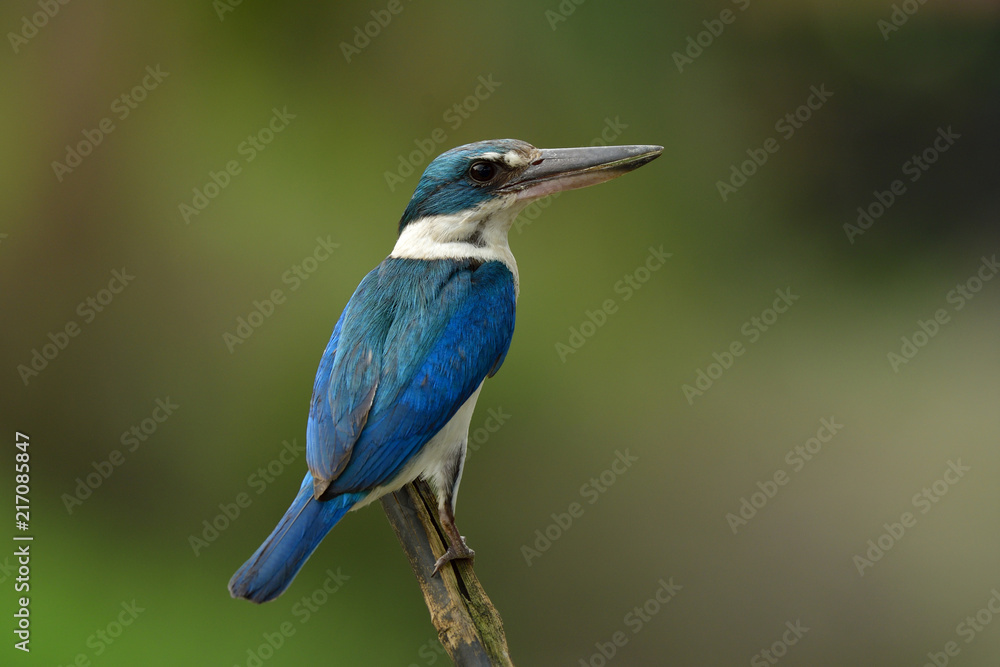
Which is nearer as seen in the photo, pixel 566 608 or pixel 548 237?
pixel 566 608

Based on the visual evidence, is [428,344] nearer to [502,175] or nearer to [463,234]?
[463,234]

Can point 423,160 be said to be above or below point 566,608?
above

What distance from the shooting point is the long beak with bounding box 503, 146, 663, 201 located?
6.48 ft

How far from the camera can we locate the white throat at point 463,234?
2.01 metres

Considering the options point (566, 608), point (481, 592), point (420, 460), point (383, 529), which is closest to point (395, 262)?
point (420, 460)

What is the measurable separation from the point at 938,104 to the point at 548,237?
6.66 ft

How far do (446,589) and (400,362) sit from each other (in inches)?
18.3

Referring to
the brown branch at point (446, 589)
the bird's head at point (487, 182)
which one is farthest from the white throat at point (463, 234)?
the brown branch at point (446, 589)

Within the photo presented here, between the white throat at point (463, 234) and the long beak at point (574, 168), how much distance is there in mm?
57

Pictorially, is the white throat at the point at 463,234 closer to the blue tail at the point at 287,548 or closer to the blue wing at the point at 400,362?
the blue wing at the point at 400,362

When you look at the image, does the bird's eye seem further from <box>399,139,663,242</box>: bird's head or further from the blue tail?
the blue tail

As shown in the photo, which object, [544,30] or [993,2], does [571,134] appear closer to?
[544,30]

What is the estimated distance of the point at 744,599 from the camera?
11.4 feet

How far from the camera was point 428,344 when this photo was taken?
1867 mm
